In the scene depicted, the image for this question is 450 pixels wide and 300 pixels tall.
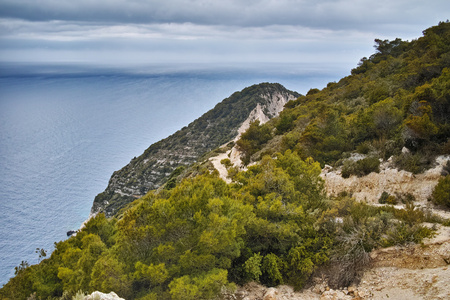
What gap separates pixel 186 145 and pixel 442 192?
52.2 metres

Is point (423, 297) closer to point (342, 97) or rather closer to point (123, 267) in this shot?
point (123, 267)

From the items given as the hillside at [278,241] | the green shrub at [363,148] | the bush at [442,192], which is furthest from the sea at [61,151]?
the bush at [442,192]

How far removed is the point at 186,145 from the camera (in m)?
60.9

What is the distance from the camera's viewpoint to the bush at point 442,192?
11.5 m

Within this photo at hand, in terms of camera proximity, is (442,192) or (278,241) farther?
(442,192)

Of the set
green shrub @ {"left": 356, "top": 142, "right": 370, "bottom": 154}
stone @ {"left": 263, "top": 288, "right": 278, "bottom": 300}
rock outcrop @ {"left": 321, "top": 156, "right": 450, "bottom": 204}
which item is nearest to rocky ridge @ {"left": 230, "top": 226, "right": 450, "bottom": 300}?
stone @ {"left": 263, "top": 288, "right": 278, "bottom": 300}

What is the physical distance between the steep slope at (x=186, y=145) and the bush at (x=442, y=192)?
39.8m

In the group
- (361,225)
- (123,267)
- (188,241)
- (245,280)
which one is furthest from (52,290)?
(361,225)

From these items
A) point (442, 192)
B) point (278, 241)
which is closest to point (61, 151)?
point (278, 241)

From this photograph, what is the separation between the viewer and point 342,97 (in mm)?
34625

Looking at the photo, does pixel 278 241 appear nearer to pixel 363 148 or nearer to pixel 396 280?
pixel 396 280

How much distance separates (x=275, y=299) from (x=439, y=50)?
30.5 m

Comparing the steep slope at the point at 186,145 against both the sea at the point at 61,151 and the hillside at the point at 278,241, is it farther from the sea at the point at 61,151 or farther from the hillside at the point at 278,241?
the hillside at the point at 278,241

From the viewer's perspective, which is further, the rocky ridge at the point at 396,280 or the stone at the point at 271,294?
the stone at the point at 271,294
